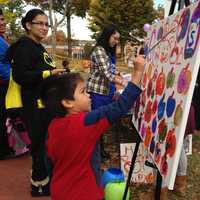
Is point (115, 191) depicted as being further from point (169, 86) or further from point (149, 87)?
point (169, 86)

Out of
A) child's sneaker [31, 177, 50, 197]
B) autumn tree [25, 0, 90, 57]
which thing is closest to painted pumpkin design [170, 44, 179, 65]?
child's sneaker [31, 177, 50, 197]

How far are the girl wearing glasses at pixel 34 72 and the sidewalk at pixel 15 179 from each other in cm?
32

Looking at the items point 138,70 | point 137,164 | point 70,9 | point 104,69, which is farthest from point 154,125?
point 70,9

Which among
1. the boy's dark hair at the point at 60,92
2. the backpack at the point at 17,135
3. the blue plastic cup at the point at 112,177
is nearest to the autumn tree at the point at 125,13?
the backpack at the point at 17,135

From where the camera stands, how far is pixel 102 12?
3114 centimetres

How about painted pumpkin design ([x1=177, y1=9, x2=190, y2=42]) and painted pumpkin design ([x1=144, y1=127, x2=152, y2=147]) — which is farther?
painted pumpkin design ([x1=144, y1=127, x2=152, y2=147])

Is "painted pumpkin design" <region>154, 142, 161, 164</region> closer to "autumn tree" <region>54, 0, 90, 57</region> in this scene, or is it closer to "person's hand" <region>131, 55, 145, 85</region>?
"person's hand" <region>131, 55, 145, 85</region>

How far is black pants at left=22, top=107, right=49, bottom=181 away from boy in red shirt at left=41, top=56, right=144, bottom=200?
145 cm

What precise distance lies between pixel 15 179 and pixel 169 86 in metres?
2.70

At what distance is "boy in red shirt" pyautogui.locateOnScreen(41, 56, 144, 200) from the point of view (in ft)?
7.09

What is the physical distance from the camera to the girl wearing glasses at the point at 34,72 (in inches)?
142

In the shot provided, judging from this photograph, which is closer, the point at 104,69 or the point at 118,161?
the point at 104,69

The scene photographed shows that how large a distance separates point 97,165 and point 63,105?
0.39m

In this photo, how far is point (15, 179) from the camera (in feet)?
14.7
